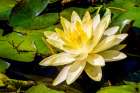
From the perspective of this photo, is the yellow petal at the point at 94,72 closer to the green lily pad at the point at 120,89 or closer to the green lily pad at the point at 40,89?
the green lily pad at the point at 120,89

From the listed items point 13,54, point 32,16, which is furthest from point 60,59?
point 32,16

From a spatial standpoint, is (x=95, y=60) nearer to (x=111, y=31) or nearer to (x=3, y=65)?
(x=111, y=31)

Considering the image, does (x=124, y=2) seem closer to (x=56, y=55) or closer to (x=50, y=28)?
(x=50, y=28)

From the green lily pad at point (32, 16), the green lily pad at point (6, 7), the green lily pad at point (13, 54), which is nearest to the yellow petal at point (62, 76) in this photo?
the green lily pad at point (13, 54)

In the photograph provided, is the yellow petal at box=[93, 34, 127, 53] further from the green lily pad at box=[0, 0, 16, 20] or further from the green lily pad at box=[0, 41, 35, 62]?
the green lily pad at box=[0, 0, 16, 20]

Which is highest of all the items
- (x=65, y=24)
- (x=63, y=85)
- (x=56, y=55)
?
(x=65, y=24)

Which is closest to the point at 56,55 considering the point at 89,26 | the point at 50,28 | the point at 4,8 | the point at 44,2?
the point at 89,26

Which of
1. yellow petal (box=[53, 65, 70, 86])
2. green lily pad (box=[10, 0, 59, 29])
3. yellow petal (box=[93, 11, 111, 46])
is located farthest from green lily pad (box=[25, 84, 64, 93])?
green lily pad (box=[10, 0, 59, 29])
